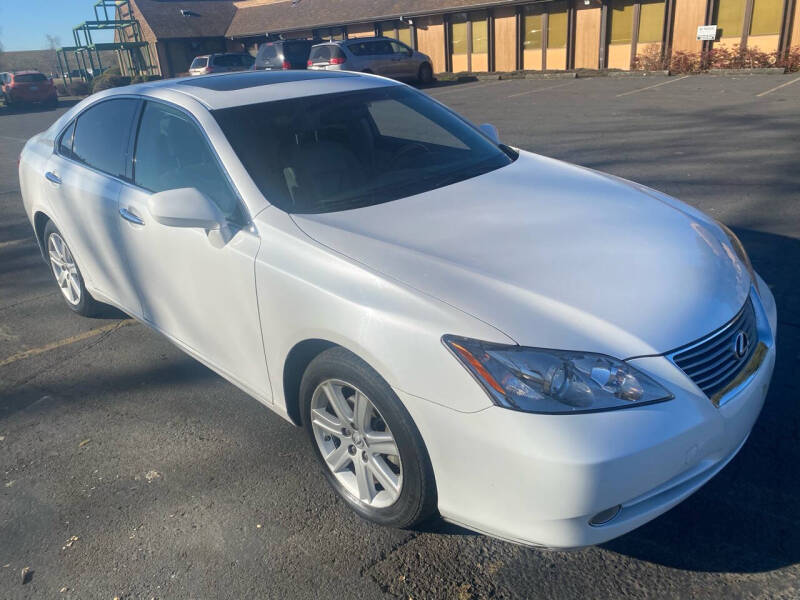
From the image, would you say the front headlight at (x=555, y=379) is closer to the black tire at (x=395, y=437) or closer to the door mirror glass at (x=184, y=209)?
the black tire at (x=395, y=437)

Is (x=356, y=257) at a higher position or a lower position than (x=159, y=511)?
higher

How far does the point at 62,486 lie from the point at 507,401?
2207 mm

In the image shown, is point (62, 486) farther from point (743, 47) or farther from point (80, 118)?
point (743, 47)

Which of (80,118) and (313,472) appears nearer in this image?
(313,472)

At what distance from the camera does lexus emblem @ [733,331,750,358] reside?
234 centimetres

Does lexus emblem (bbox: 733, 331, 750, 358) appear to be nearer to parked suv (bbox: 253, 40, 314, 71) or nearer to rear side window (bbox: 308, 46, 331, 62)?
Answer: rear side window (bbox: 308, 46, 331, 62)

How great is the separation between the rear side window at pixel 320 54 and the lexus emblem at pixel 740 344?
73.8ft

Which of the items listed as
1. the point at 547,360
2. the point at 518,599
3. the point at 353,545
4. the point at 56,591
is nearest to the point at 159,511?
the point at 56,591

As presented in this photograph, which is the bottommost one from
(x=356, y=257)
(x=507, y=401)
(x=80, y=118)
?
(x=507, y=401)

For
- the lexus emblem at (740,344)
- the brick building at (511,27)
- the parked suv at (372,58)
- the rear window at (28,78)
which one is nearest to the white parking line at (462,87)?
the parked suv at (372,58)

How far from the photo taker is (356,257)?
247 cm

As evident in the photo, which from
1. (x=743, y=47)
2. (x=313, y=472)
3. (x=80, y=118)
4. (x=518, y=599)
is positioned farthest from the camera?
(x=743, y=47)

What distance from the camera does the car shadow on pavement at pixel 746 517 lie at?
2350 mm

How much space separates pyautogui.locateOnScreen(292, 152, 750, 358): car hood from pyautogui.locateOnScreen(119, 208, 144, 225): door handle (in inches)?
44.8
